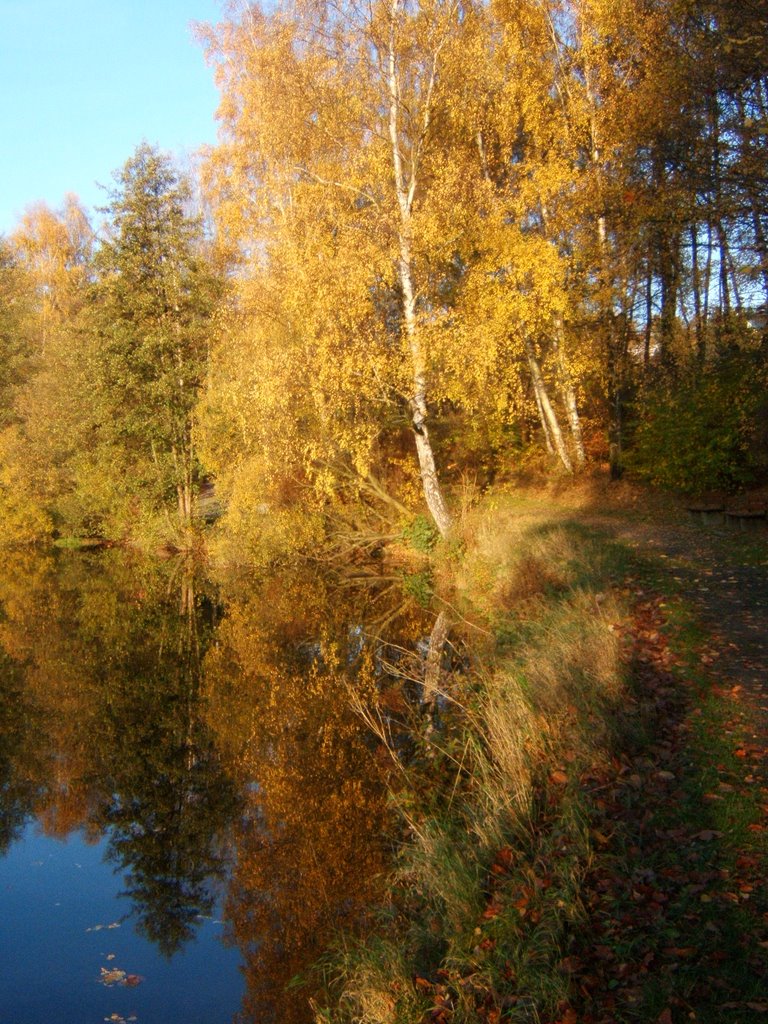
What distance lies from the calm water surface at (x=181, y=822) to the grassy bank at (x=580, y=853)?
0.66 meters

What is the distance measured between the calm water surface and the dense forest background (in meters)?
5.13

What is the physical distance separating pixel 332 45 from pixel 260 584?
11.8 m

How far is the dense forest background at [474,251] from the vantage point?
1443 centimetres

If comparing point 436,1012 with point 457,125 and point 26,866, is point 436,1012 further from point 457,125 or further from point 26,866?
point 457,125

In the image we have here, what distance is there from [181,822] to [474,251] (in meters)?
13.3

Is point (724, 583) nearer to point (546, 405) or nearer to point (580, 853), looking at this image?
point (580, 853)

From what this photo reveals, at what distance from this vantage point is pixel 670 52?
48.5ft

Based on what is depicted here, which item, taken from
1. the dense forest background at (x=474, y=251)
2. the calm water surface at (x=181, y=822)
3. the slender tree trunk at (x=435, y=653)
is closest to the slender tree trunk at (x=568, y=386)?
the dense forest background at (x=474, y=251)

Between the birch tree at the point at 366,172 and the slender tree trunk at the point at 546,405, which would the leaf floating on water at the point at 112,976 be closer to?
the birch tree at the point at 366,172

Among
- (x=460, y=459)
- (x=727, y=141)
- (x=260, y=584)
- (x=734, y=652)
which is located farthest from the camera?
(x=460, y=459)

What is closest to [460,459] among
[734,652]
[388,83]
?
[388,83]

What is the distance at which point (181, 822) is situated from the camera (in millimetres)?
8117

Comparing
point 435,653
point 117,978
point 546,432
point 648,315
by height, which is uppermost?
point 648,315

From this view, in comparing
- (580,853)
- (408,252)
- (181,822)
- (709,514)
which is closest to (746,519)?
(709,514)
